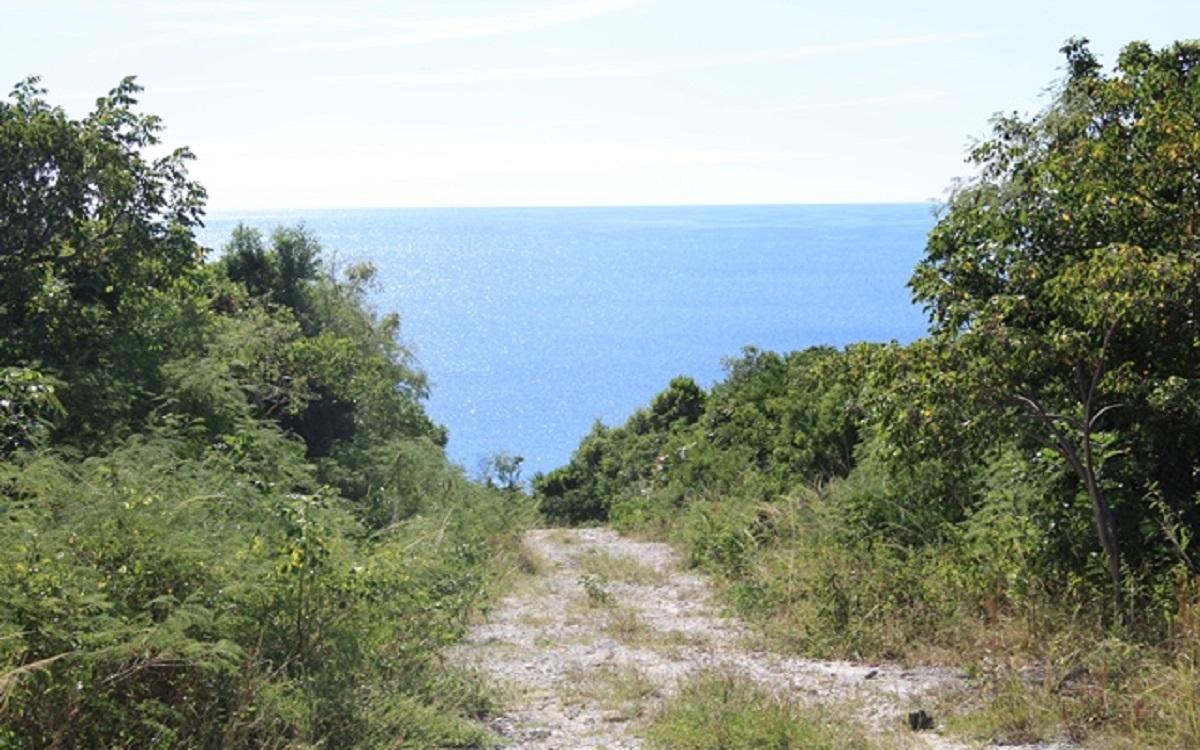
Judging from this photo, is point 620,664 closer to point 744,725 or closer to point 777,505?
point 744,725

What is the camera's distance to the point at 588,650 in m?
9.87

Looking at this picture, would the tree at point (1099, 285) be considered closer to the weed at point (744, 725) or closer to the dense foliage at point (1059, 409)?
the dense foliage at point (1059, 409)

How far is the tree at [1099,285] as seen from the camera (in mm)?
7852

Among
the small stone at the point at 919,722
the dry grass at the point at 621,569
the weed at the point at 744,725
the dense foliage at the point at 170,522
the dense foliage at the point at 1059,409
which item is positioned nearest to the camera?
the dense foliage at the point at 170,522

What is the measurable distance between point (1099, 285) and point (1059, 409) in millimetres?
1853

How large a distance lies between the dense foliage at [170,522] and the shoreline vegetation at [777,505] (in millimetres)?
27

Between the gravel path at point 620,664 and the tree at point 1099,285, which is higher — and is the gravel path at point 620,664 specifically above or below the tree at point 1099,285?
below

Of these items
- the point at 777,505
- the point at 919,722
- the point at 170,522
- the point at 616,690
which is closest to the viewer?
the point at 170,522

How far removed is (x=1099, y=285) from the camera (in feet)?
24.6

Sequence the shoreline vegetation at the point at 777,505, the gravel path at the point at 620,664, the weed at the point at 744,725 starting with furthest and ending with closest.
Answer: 1. the gravel path at the point at 620,664
2. the weed at the point at 744,725
3. the shoreline vegetation at the point at 777,505

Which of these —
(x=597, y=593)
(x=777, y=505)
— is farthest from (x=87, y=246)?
(x=777, y=505)

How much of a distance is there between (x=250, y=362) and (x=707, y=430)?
1054 cm

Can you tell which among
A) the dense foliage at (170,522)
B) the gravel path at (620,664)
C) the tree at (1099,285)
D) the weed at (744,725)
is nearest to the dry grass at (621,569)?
the gravel path at (620,664)

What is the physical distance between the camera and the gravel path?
7.45 m
